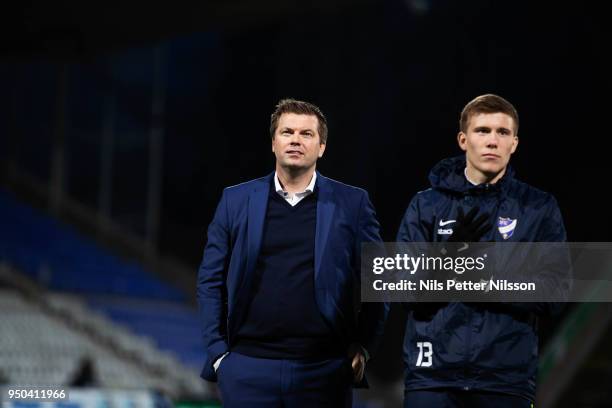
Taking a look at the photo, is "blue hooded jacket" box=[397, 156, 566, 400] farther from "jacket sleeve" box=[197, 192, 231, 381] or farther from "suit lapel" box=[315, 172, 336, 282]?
"jacket sleeve" box=[197, 192, 231, 381]

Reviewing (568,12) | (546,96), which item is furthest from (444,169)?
(568,12)

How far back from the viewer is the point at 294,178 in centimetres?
312

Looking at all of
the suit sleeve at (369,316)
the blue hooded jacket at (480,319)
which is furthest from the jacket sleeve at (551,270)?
the suit sleeve at (369,316)

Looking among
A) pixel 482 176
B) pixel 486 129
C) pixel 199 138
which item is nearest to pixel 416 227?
pixel 482 176

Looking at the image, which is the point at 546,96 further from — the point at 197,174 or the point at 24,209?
the point at 24,209

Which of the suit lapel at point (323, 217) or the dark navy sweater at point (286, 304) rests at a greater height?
the suit lapel at point (323, 217)

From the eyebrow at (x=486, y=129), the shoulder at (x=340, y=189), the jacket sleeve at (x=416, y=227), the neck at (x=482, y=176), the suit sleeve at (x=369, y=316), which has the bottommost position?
the suit sleeve at (x=369, y=316)

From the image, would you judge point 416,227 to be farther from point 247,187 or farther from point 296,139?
point 247,187

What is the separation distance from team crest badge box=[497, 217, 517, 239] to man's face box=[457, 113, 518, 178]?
15 centimetres

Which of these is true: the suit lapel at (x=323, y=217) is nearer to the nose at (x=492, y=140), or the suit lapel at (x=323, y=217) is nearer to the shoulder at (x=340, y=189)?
the shoulder at (x=340, y=189)

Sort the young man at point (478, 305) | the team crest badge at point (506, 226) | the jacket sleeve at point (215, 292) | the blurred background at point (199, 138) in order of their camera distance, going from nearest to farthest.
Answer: the young man at point (478, 305) < the team crest badge at point (506, 226) < the jacket sleeve at point (215, 292) < the blurred background at point (199, 138)

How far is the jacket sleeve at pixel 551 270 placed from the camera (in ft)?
9.22

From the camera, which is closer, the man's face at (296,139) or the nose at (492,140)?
the nose at (492,140)

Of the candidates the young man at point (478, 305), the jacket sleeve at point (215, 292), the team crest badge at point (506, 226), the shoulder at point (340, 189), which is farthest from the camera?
the shoulder at point (340, 189)
